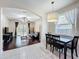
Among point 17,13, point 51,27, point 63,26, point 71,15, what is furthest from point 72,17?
point 17,13

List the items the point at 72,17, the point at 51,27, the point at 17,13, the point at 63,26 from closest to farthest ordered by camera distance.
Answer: the point at 72,17 → the point at 63,26 → the point at 51,27 → the point at 17,13

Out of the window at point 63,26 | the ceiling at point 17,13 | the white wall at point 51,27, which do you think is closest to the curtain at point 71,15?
the window at point 63,26

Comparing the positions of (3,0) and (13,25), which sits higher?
(3,0)

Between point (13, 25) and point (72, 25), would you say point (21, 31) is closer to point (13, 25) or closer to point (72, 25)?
point (13, 25)

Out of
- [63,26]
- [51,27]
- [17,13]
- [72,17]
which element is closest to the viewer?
[72,17]

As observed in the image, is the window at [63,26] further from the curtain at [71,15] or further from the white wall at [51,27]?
the white wall at [51,27]

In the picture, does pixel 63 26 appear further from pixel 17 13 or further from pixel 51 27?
pixel 17 13

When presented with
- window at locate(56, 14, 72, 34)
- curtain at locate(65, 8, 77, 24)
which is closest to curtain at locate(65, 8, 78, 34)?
curtain at locate(65, 8, 77, 24)

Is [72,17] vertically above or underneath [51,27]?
above

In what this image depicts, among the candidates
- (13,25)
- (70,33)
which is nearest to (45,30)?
(70,33)

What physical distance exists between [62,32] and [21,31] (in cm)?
1049

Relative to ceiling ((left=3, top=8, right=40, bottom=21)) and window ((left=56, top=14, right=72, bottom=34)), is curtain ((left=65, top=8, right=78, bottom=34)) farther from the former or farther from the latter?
ceiling ((left=3, top=8, right=40, bottom=21))

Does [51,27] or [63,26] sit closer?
[63,26]

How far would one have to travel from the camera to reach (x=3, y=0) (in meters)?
5.16
